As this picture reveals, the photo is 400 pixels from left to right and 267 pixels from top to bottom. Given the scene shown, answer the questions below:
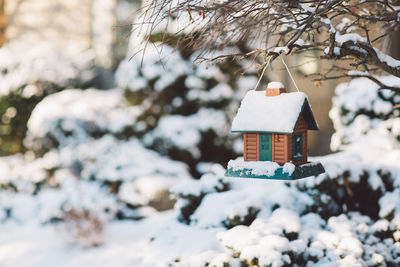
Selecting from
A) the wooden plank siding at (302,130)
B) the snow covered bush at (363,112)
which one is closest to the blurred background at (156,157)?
the snow covered bush at (363,112)

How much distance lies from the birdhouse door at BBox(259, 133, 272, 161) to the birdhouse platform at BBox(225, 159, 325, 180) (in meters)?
0.08

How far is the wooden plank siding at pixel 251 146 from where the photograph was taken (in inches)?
133

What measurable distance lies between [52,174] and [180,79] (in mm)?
3190

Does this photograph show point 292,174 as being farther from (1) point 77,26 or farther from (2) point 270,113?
(1) point 77,26

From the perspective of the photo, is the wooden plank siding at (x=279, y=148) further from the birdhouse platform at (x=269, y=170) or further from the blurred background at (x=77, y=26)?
the blurred background at (x=77, y=26)

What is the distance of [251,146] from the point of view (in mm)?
3410

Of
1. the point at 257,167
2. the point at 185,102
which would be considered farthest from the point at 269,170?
the point at 185,102

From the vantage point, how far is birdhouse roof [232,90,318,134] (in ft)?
10.4

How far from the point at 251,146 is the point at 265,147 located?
0.39ft

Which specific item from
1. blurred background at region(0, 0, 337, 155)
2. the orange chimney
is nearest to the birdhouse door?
the orange chimney

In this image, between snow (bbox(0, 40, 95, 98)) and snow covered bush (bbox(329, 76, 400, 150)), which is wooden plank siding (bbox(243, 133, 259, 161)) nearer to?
snow covered bush (bbox(329, 76, 400, 150))

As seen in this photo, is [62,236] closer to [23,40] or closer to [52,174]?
[52,174]

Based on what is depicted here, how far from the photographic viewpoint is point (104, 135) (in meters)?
9.30

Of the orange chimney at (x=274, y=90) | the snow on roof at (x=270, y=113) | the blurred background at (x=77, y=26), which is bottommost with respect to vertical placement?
the snow on roof at (x=270, y=113)
